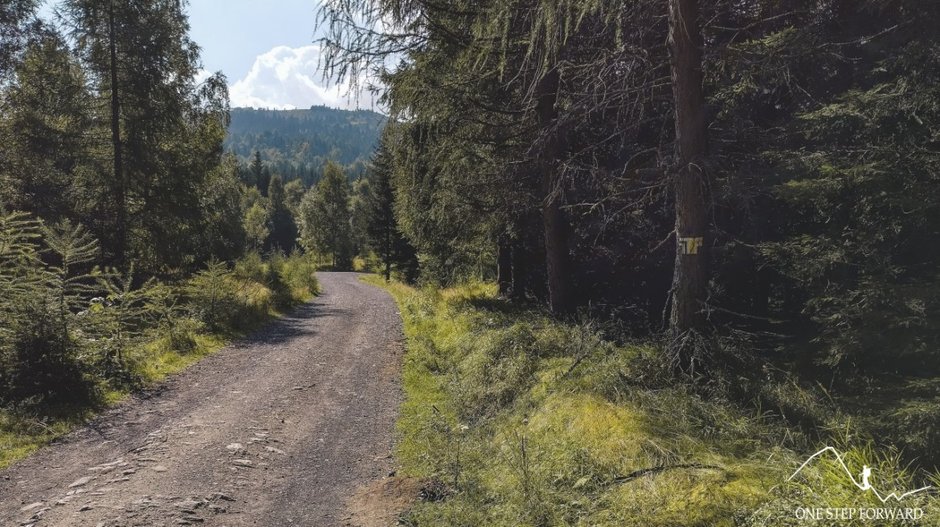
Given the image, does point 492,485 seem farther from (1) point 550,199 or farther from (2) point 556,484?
(1) point 550,199

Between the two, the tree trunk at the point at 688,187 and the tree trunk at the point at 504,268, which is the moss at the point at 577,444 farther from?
the tree trunk at the point at 504,268

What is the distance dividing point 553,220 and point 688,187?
15.2ft

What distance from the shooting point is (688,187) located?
18.0ft

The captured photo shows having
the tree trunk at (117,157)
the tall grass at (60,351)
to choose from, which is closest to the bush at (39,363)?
the tall grass at (60,351)

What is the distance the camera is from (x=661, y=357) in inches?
229

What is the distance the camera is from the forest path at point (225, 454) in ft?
15.1

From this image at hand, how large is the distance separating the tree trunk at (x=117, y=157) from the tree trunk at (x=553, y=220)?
42.1 feet

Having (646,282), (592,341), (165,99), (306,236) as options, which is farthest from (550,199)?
(306,236)

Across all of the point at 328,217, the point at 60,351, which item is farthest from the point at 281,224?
the point at 60,351

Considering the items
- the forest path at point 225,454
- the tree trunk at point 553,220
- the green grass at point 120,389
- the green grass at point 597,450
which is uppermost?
the tree trunk at point 553,220

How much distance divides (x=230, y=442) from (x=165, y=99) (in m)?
13.7

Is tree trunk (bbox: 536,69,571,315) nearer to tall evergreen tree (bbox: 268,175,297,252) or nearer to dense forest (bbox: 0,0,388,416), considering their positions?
dense forest (bbox: 0,0,388,416)

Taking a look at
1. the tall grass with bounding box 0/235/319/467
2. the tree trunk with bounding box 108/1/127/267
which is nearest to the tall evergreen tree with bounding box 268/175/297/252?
the tree trunk with bounding box 108/1/127/267

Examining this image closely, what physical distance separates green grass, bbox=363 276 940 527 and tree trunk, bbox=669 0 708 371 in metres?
0.65
